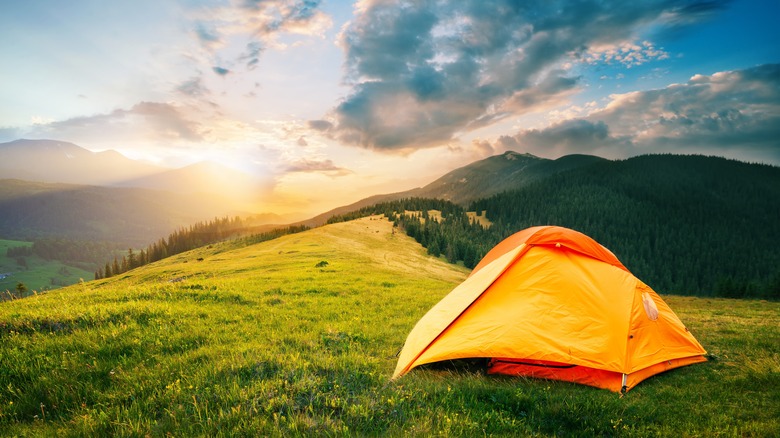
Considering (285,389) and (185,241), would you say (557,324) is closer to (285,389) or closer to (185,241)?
(285,389)

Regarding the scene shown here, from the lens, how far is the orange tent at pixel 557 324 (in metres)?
7.10

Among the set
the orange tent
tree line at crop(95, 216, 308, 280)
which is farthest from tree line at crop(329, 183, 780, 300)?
the orange tent

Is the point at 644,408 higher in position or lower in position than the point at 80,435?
lower

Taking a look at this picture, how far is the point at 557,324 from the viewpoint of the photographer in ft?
24.5

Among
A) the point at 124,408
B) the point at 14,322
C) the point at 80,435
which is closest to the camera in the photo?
the point at 80,435

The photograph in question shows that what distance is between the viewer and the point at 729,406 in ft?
18.9

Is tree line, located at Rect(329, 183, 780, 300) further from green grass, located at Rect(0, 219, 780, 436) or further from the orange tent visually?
green grass, located at Rect(0, 219, 780, 436)

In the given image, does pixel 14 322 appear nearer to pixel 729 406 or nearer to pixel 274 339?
pixel 274 339

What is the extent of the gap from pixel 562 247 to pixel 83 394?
9879 mm

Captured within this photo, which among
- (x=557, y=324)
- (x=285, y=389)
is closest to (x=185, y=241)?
(x=285, y=389)

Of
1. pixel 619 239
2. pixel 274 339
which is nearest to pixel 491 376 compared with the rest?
pixel 274 339

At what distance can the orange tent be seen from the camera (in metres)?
7.10

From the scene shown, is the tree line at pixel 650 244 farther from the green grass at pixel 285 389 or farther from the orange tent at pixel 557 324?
the green grass at pixel 285 389

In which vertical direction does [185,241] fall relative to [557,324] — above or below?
below
